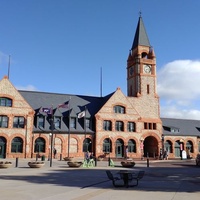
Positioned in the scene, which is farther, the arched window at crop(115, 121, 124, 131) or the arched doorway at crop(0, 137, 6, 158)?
the arched window at crop(115, 121, 124, 131)

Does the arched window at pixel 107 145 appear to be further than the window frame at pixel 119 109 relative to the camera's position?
No

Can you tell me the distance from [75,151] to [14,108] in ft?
40.0

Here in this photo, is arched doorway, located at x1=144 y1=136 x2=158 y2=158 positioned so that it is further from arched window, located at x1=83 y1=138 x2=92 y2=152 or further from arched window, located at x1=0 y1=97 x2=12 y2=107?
arched window, located at x1=0 y1=97 x2=12 y2=107

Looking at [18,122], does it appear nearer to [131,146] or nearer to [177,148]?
[131,146]

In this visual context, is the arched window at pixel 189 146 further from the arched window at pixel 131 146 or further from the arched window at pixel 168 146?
the arched window at pixel 131 146

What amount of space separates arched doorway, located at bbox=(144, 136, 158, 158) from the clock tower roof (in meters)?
19.6

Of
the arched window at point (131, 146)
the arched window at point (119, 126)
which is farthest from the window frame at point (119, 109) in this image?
the arched window at point (131, 146)

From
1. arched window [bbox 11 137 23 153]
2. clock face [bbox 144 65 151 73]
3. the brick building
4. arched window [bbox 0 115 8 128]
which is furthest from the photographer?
clock face [bbox 144 65 151 73]

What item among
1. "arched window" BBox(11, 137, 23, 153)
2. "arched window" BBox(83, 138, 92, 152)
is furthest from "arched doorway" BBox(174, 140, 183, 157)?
"arched window" BBox(11, 137, 23, 153)

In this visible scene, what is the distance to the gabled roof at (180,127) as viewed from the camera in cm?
5891

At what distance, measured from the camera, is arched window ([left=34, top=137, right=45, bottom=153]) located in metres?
45.7

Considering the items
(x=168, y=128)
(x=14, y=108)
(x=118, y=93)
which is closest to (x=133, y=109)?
(x=118, y=93)

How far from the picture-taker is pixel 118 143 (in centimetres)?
5106

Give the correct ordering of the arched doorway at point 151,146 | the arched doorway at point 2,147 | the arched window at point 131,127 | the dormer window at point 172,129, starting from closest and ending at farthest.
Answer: the arched doorway at point 2,147, the arched window at point 131,127, the arched doorway at point 151,146, the dormer window at point 172,129
